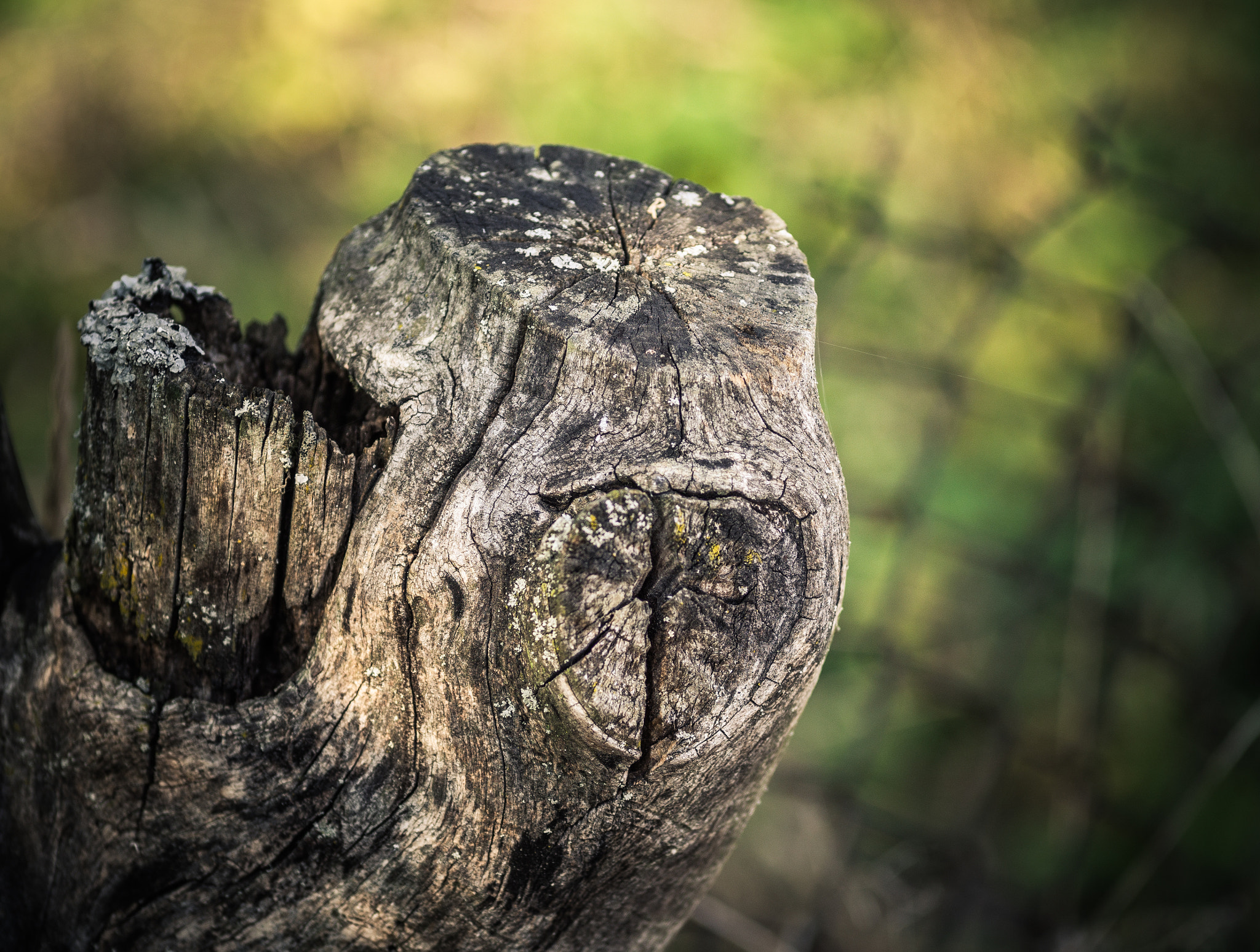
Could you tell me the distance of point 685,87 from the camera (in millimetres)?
4520

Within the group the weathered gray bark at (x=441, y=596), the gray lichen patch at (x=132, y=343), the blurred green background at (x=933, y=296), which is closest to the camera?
the weathered gray bark at (x=441, y=596)

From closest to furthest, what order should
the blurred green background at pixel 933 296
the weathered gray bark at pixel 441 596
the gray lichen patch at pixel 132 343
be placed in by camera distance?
the weathered gray bark at pixel 441 596, the gray lichen patch at pixel 132 343, the blurred green background at pixel 933 296

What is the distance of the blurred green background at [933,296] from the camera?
3.01 meters

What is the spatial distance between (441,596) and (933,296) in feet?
12.1

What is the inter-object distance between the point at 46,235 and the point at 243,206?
893 mm

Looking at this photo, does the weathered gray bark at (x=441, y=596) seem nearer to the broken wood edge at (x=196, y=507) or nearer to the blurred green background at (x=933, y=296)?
the broken wood edge at (x=196, y=507)

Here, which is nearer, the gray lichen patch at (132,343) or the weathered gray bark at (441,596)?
the weathered gray bark at (441,596)

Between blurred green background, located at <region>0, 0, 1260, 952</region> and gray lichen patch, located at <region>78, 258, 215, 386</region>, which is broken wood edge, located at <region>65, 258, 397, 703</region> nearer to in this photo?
gray lichen patch, located at <region>78, 258, 215, 386</region>

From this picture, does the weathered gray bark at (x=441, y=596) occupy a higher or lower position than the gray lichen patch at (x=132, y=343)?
lower

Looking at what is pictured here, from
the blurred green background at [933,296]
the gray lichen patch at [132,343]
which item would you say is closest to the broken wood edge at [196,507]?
the gray lichen patch at [132,343]

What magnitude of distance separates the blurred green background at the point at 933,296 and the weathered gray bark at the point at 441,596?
3.20 ft

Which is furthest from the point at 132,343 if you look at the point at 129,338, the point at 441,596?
the point at 441,596

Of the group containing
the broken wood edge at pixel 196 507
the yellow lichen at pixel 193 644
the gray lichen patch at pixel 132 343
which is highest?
the gray lichen patch at pixel 132 343

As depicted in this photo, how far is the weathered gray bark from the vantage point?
3.15 feet
